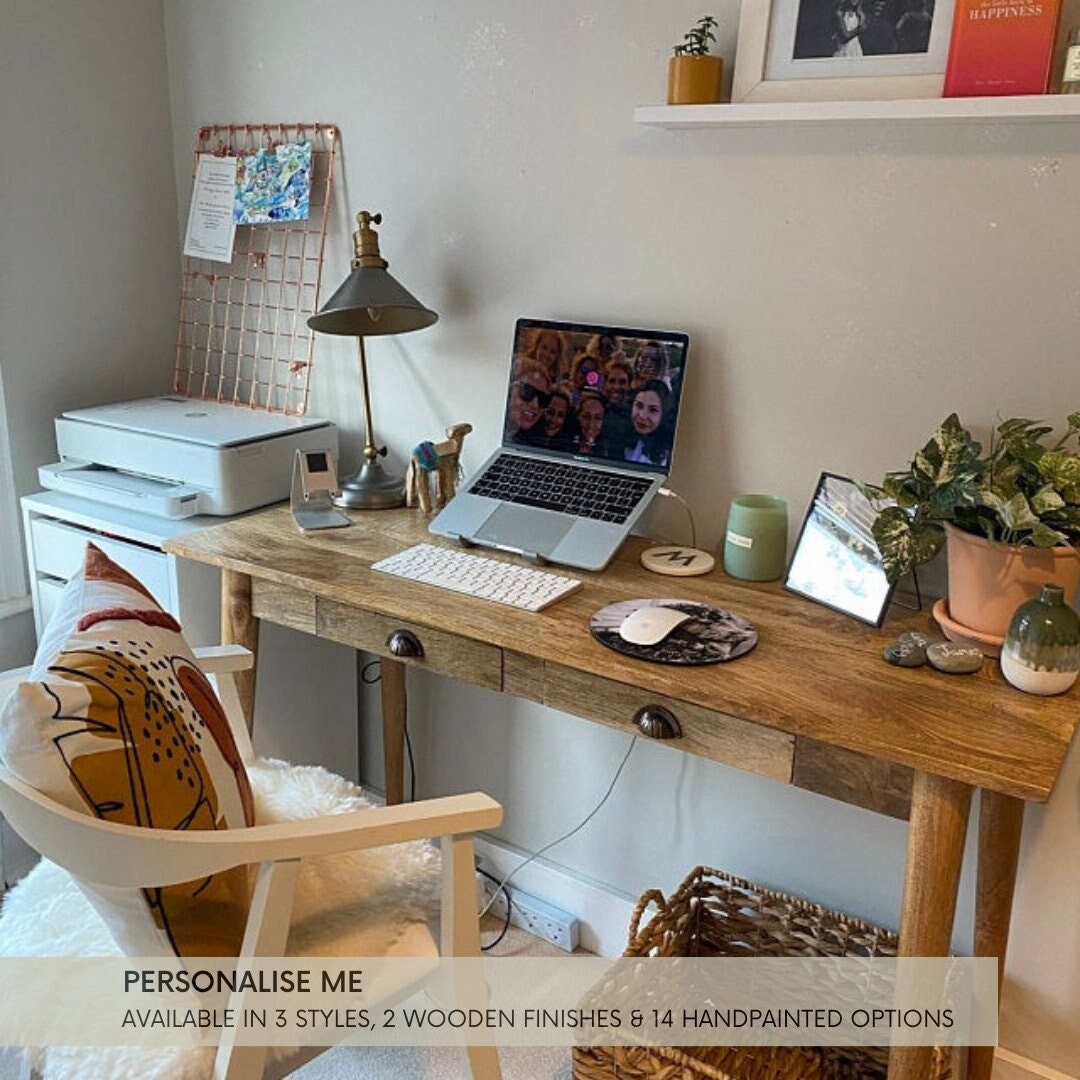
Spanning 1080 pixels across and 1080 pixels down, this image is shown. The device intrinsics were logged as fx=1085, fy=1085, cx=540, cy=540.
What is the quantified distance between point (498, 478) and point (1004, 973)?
1089 mm

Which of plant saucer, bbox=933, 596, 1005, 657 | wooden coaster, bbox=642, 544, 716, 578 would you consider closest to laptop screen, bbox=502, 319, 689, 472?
wooden coaster, bbox=642, 544, 716, 578

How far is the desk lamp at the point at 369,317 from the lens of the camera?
178 cm

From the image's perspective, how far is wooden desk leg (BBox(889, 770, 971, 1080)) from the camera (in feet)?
3.68

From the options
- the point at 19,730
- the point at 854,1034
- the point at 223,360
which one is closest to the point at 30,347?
the point at 223,360

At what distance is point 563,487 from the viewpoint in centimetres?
174

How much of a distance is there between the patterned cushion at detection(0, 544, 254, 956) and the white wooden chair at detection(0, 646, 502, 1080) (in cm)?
3

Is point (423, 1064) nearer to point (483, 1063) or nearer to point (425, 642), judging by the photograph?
point (483, 1063)

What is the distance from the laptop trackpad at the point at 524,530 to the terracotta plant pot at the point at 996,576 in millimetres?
571

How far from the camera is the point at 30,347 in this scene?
2111 millimetres

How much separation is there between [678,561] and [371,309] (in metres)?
0.66

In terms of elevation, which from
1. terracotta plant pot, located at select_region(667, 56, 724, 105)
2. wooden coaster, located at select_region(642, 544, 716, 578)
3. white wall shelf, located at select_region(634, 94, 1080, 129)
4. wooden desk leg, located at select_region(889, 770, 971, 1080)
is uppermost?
terracotta plant pot, located at select_region(667, 56, 724, 105)
